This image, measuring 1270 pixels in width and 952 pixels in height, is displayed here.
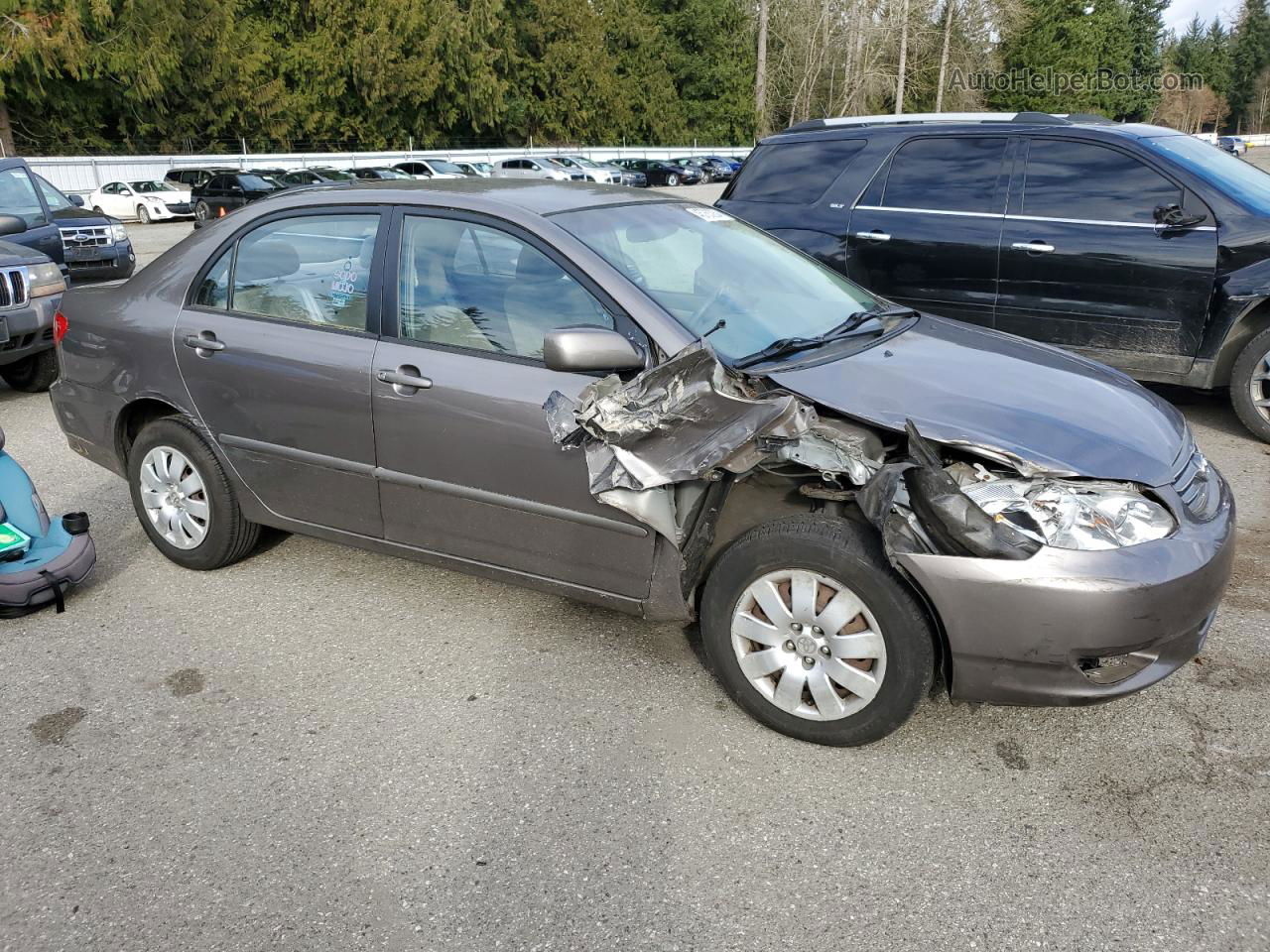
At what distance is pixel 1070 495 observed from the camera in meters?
2.82

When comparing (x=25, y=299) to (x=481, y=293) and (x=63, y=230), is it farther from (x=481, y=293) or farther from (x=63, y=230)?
(x=481, y=293)

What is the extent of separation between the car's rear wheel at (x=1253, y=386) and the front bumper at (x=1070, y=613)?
3443mm

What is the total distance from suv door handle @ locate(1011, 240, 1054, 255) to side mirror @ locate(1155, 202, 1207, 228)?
0.59 meters

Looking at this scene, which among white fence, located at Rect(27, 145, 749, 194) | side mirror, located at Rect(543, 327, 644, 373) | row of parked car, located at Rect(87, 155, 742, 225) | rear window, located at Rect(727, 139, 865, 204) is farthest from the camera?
white fence, located at Rect(27, 145, 749, 194)

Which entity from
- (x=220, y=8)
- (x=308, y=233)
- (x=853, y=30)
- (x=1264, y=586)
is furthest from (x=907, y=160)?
(x=853, y=30)

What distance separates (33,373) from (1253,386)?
8614 millimetres

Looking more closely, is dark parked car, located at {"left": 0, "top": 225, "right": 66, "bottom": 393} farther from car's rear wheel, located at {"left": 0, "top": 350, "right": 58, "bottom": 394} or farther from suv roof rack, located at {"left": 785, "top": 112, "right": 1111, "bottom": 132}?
suv roof rack, located at {"left": 785, "top": 112, "right": 1111, "bottom": 132}

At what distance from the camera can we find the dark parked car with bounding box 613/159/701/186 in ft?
151

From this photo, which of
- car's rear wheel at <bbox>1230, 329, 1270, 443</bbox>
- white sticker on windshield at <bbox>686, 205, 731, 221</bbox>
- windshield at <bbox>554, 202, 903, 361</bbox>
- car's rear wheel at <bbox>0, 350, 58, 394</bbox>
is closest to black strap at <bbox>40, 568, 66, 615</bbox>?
windshield at <bbox>554, 202, 903, 361</bbox>

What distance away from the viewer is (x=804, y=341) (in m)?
3.57

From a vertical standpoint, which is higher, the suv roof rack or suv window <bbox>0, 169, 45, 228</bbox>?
the suv roof rack

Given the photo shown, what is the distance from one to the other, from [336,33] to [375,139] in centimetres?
509

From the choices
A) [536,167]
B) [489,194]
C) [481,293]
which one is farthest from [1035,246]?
[536,167]

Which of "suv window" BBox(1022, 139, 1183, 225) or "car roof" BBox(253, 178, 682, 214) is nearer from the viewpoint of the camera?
"car roof" BBox(253, 178, 682, 214)
